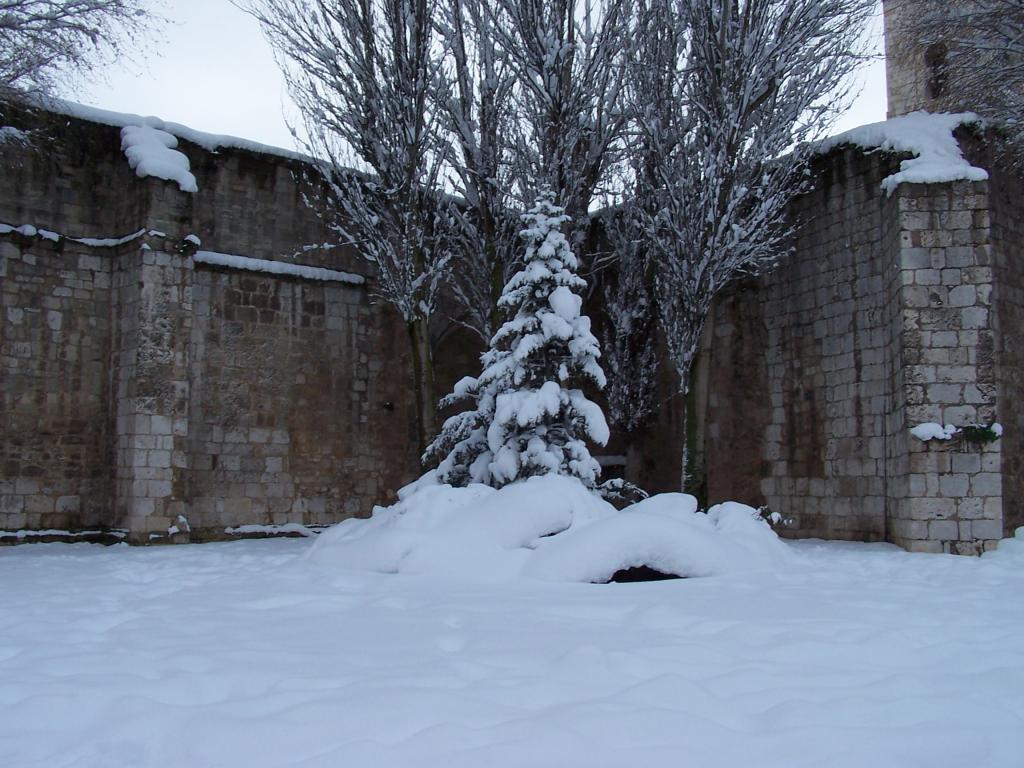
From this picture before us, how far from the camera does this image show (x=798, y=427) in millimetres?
10961

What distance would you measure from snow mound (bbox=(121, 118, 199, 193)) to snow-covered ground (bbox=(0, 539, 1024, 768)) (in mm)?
5539

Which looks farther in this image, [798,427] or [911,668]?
[798,427]

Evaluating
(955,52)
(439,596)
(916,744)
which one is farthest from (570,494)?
(955,52)

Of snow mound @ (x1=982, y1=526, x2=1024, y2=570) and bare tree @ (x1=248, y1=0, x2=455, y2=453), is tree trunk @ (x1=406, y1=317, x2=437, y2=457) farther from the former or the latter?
snow mound @ (x1=982, y1=526, x2=1024, y2=570)

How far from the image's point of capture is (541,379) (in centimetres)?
872

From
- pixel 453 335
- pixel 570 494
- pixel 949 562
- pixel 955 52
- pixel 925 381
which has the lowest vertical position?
pixel 949 562

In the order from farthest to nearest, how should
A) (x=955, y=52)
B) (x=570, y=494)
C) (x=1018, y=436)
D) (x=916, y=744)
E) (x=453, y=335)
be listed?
1. (x=453, y=335)
2. (x=955, y=52)
3. (x=1018, y=436)
4. (x=570, y=494)
5. (x=916, y=744)

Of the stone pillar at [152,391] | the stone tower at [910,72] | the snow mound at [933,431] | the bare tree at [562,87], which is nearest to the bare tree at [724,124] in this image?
the bare tree at [562,87]

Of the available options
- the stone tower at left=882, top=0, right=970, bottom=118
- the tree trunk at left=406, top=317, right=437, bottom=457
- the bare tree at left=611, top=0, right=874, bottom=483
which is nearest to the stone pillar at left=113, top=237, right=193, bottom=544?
the tree trunk at left=406, top=317, right=437, bottom=457

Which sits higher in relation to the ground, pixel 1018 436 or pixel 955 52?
pixel 955 52

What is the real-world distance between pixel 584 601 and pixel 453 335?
28.8 feet

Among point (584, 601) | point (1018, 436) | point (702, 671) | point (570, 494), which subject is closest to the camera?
point (702, 671)

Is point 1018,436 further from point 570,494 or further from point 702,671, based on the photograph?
point 702,671

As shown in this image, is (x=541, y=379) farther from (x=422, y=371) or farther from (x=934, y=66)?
(x=934, y=66)
